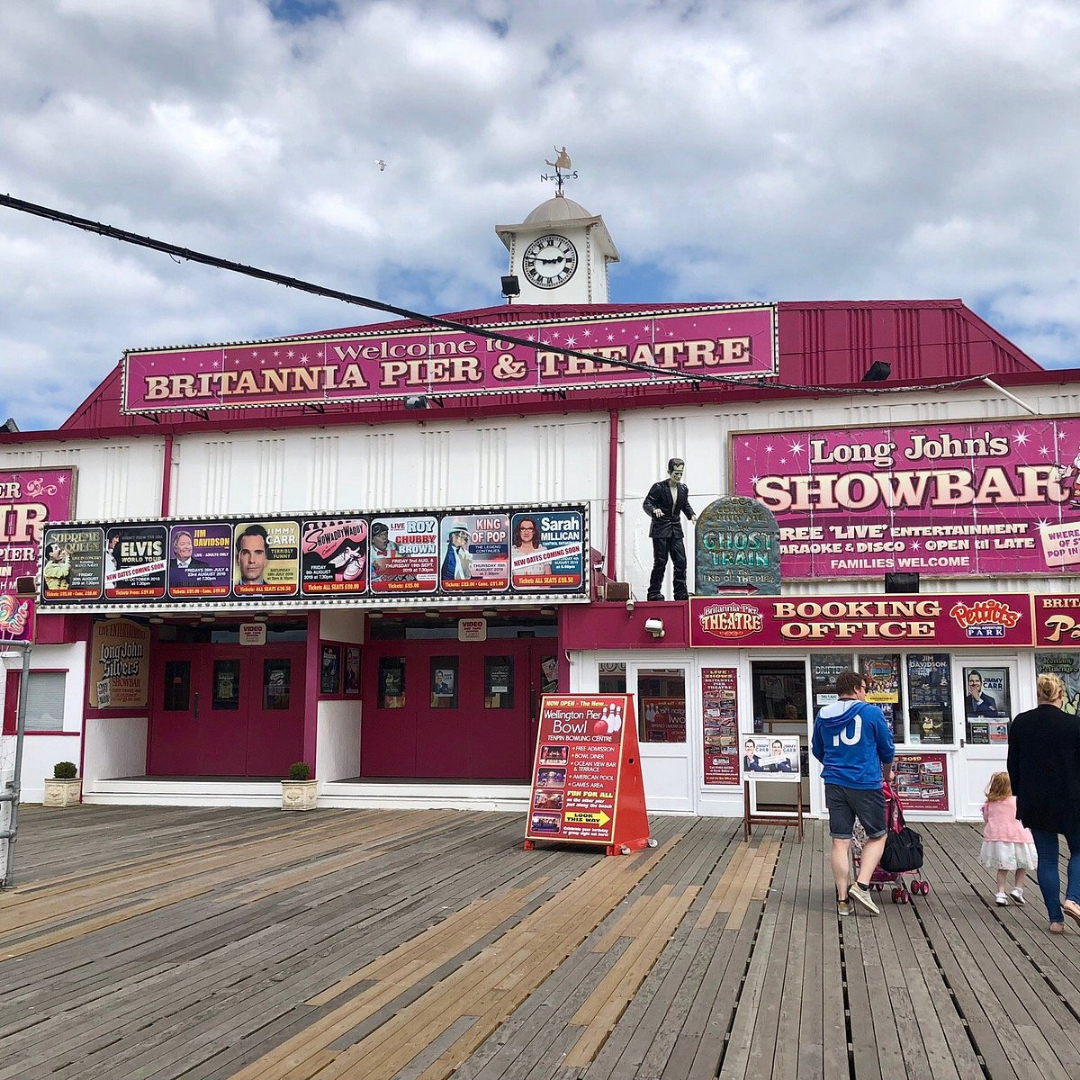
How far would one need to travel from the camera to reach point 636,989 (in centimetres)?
608

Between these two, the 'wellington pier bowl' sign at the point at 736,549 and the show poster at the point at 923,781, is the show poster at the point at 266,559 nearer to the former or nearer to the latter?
the 'wellington pier bowl' sign at the point at 736,549

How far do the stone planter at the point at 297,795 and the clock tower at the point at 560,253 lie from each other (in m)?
15.5

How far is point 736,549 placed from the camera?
14.7 meters

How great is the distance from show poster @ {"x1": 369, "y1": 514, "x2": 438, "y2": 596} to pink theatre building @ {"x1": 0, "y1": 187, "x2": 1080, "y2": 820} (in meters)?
0.05

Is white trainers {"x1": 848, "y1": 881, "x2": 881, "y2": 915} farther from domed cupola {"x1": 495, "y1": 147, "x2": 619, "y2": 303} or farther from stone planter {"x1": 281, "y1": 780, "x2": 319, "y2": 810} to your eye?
domed cupola {"x1": 495, "y1": 147, "x2": 619, "y2": 303}

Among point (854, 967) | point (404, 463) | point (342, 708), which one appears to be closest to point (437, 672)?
point (342, 708)

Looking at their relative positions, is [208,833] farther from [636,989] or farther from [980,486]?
[980,486]

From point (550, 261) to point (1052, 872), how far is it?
22644 mm

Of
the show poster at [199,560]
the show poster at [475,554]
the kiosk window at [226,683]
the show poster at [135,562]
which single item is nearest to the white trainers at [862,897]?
the show poster at [475,554]

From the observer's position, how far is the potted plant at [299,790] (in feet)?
50.8

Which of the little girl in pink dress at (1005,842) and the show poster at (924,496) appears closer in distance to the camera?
the little girl in pink dress at (1005,842)

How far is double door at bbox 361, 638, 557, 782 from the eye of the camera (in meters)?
17.3

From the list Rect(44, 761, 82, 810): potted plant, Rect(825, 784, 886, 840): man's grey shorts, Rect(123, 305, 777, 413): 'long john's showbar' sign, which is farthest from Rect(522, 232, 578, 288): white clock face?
Rect(825, 784, 886, 840): man's grey shorts

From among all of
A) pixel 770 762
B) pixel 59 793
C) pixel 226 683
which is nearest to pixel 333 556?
pixel 226 683
